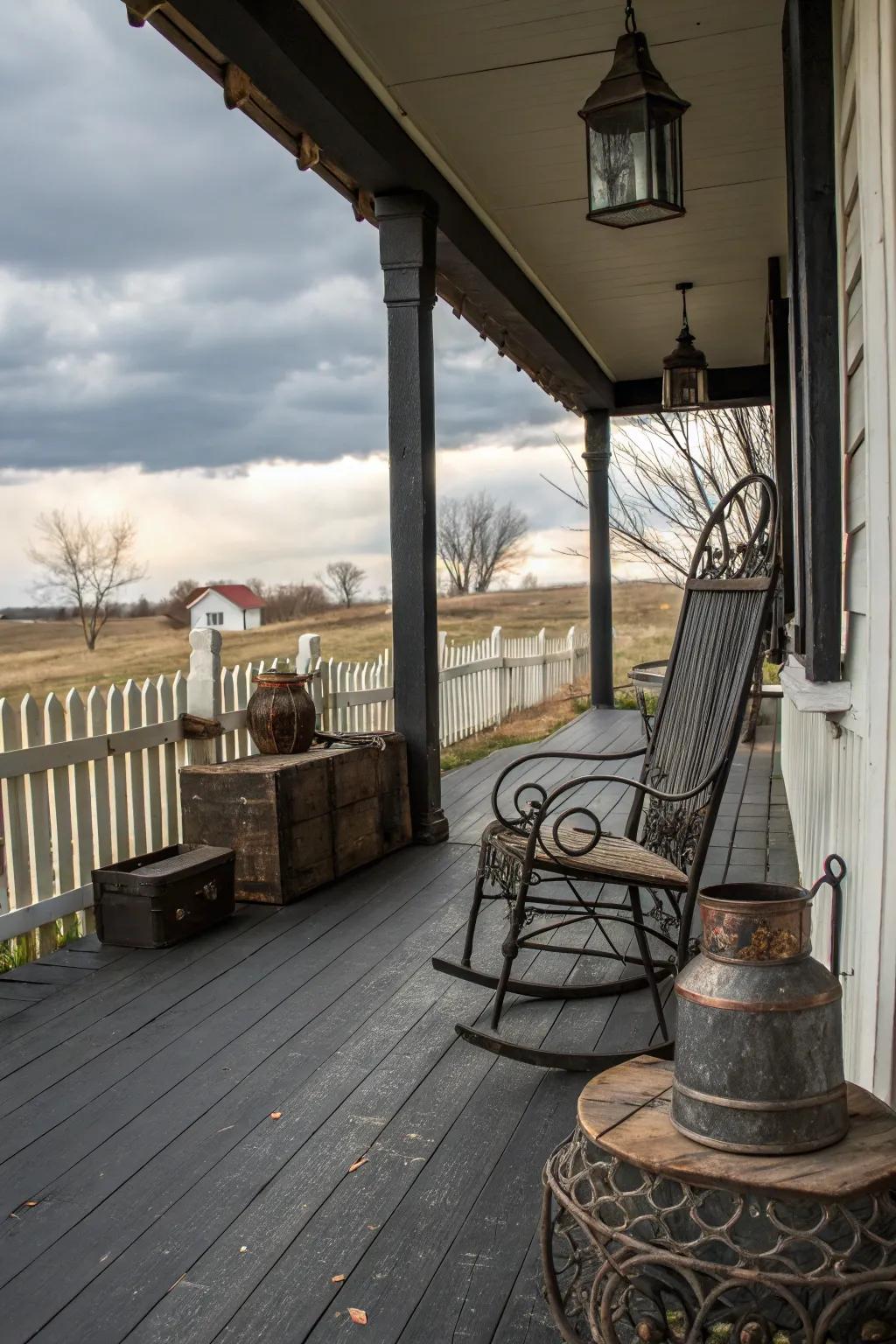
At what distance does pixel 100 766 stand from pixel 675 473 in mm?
8643

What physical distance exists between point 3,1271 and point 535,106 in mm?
3967

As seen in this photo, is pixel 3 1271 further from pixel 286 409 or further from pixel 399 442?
pixel 286 409

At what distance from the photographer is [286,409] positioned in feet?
90.9

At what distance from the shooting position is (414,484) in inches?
175

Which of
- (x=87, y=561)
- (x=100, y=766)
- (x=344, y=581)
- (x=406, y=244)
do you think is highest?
(x=406, y=244)

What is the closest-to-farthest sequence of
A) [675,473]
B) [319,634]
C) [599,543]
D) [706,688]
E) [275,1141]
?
[275,1141] < [706,688] < [599,543] < [675,473] < [319,634]

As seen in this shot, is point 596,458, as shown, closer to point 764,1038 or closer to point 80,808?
point 80,808

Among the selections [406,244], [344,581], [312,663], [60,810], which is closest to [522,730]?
[312,663]

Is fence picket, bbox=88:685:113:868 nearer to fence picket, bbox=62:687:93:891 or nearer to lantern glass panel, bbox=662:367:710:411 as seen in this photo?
fence picket, bbox=62:687:93:891

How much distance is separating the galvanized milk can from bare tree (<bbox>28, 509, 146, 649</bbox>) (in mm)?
12496

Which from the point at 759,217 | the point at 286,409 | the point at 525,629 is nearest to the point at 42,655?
the point at 525,629

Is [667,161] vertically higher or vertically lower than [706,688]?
higher

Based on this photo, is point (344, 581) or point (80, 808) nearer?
point (80, 808)

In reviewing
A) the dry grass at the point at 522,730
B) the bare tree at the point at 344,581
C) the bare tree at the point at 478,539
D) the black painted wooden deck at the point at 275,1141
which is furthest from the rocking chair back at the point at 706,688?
the bare tree at the point at 478,539
